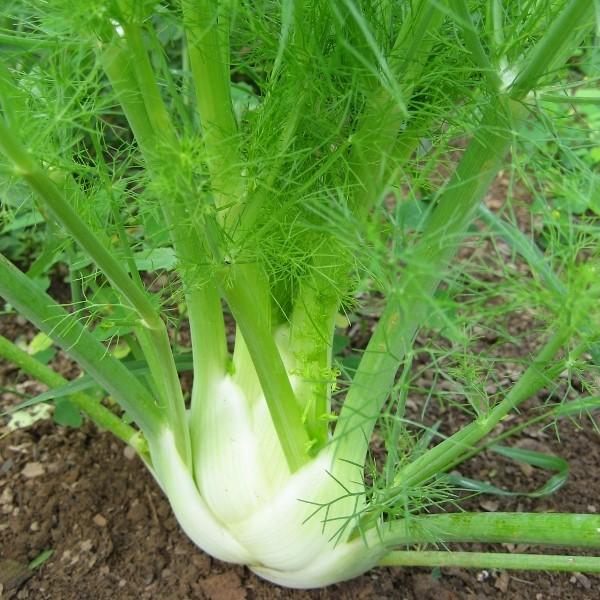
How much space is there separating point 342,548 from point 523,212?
33.8 inches

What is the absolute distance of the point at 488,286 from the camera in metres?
0.53

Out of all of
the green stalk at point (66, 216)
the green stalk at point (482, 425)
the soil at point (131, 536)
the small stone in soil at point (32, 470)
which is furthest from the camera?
the small stone in soil at point (32, 470)

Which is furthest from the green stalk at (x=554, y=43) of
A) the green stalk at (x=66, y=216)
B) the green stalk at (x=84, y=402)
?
the green stalk at (x=84, y=402)

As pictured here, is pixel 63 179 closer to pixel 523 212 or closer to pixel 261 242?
pixel 261 242

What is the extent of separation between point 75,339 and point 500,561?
→ 0.42 m

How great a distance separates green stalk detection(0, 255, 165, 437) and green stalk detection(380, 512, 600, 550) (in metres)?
0.25

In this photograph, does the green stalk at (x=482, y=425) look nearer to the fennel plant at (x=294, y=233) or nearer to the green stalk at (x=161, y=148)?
the fennel plant at (x=294, y=233)

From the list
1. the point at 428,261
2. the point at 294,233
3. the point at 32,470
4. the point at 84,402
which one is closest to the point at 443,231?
the point at 428,261

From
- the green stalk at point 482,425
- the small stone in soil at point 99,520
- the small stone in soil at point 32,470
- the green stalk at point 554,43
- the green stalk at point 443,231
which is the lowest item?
the small stone in soil at point 99,520

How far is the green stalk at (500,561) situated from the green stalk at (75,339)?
0.28 metres

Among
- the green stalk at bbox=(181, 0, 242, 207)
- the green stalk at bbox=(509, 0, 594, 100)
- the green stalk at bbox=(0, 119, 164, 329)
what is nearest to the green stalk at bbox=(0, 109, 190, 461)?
the green stalk at bbox=(0, 119, 164, 329)

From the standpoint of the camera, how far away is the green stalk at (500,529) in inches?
23.1

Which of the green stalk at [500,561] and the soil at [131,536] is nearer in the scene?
the green stalk at [500,561]

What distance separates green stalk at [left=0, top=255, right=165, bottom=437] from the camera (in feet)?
1.98
